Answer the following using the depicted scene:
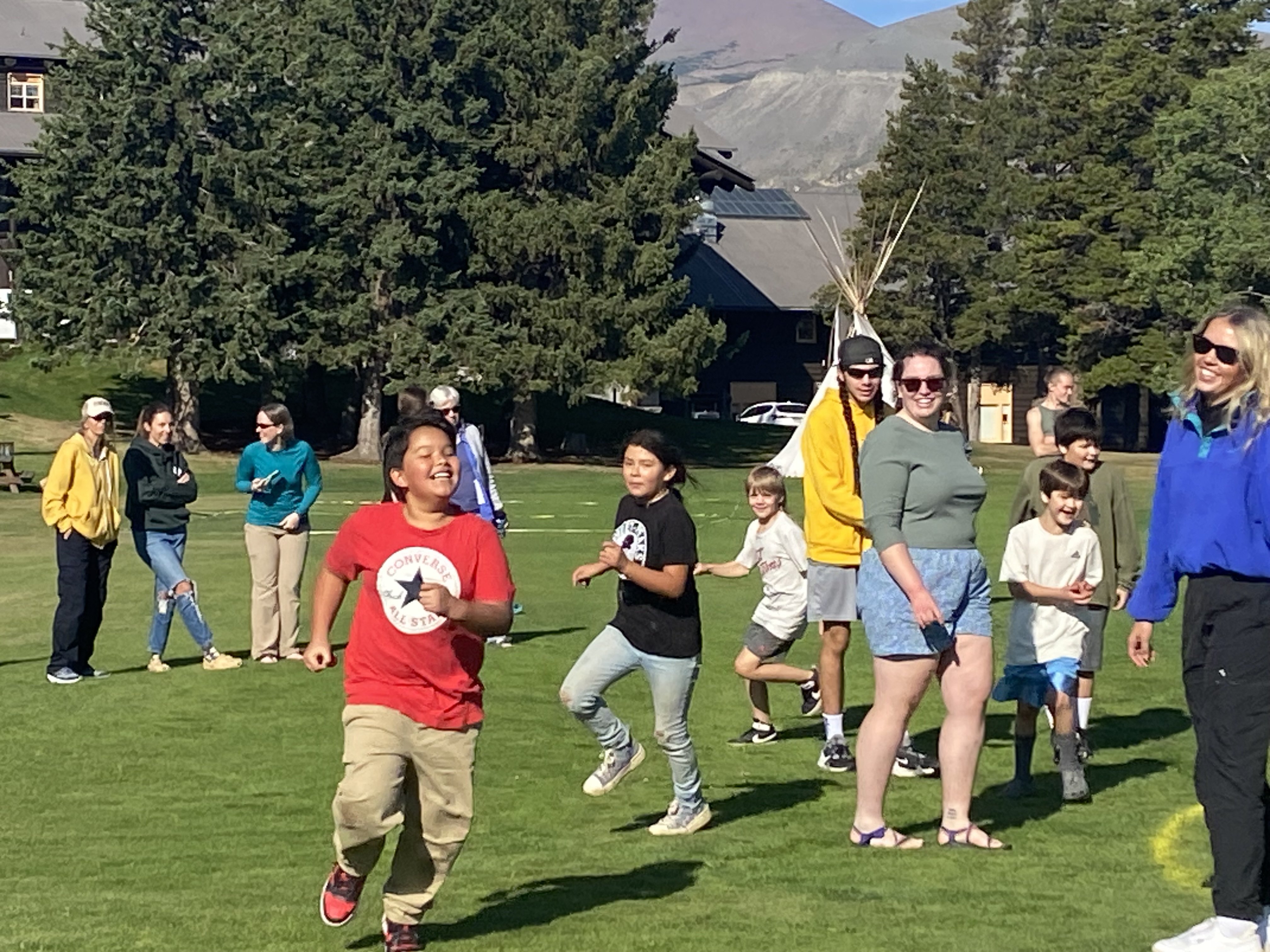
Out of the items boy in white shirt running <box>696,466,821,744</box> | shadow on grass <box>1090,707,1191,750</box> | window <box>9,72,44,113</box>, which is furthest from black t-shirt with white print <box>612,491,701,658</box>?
window <box>9,72,44,113</box>

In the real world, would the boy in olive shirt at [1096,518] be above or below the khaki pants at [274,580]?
above

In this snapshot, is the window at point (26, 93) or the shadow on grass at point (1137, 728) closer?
the shadow on grass at point (1137, 728)

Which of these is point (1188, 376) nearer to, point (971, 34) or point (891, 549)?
point (891, 549)

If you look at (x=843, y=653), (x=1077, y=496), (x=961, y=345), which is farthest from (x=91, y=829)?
(x=961, y=345)

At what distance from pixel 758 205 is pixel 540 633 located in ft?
225

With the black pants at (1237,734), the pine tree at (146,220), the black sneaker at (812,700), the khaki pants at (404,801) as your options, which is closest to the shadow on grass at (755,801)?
the black sneaker at (812,700)

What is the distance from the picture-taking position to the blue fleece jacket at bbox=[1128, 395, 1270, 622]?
6.32m

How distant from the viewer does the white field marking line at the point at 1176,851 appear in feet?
→ 25.3

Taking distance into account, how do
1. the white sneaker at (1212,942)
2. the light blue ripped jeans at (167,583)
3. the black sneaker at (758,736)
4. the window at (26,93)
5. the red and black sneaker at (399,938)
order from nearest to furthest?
the white sneaker at (1212,942) → the red and black sneaker at (399,938) → the black sneaker at (758,736) → the light blue ripped jeans at (167,583) → the window at (26,93)

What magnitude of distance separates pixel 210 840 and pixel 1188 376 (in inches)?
187

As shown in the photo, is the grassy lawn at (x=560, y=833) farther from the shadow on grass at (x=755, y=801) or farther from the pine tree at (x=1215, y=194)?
the pine tree at (x=1215, y=194)

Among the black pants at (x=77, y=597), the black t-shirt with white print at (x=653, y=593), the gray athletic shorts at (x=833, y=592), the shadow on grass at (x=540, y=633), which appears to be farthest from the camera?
the shadow on grass at (x=540, y=633)

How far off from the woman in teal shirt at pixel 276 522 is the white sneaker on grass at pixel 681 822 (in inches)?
250

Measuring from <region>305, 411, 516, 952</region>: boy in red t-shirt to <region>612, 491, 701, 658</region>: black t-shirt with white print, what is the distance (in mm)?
1680
